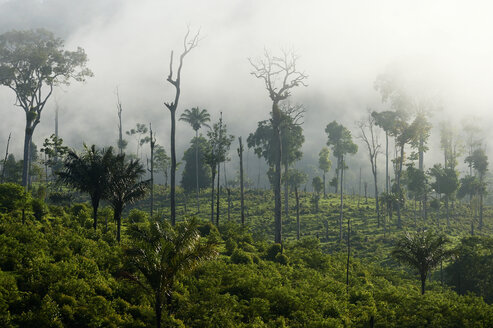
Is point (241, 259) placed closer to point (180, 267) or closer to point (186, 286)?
point (186, 286)

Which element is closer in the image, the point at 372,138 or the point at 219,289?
the point at 219,289

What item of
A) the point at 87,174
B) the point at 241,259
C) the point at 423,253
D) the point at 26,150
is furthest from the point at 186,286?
the point at 26,150

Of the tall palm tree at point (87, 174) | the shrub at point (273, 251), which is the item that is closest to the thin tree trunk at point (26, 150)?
the tall palm tree at point (87, 174)

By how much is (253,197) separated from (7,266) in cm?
5744

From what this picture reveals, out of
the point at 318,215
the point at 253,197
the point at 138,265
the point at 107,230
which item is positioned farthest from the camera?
the point at 253,197

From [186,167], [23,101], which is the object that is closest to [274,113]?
[23,101]

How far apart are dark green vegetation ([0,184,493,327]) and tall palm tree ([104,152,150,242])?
226cm

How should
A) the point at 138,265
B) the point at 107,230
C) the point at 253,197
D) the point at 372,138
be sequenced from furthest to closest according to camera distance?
the point at 253,197, the point at 372,138, the point at 107,230, the point at 138,265

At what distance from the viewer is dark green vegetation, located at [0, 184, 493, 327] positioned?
12789mm

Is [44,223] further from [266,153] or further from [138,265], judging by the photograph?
[266,153]

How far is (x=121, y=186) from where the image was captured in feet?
75.5

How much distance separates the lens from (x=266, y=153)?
7344cm

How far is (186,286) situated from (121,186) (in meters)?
8.98

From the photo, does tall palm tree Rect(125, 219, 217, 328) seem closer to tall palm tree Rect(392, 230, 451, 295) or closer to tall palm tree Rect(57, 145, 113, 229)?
tall palm tree Rect(57, 145, 113, 229)
